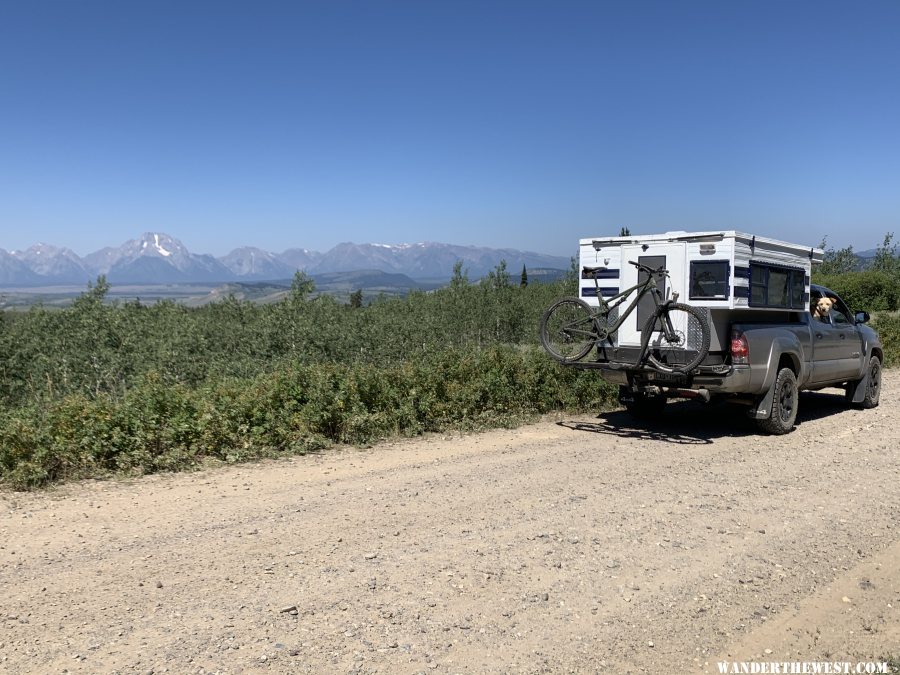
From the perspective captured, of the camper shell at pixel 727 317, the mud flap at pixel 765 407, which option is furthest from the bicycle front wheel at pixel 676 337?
the mud flap at pixel 765 407

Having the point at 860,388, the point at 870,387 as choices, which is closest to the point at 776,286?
the point at 860,388

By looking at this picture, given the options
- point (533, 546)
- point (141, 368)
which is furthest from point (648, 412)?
point (141, 368)

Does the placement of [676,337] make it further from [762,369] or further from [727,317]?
[762,369]

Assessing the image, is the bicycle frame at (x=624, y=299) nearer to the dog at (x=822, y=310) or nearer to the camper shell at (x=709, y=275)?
the camper shell at (x=709, y=275)

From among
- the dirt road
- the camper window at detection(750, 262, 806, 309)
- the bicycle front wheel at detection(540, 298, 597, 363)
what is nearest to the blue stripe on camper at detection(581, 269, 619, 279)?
the bicycle front wheel at detection(540, 298, 597, 363)

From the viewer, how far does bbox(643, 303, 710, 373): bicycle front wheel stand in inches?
330

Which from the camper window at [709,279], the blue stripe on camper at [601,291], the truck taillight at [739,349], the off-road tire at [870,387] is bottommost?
the off-road tire at [870,387]

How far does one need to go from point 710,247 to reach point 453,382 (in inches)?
155

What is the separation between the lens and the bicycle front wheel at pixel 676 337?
8.38m

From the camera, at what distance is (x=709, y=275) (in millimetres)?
8570

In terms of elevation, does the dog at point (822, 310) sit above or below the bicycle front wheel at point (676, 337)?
above

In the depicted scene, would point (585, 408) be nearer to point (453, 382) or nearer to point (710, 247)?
point (453, 382)

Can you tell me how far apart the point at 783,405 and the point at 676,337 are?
2074 millimetres

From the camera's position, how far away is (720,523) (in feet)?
18.1
